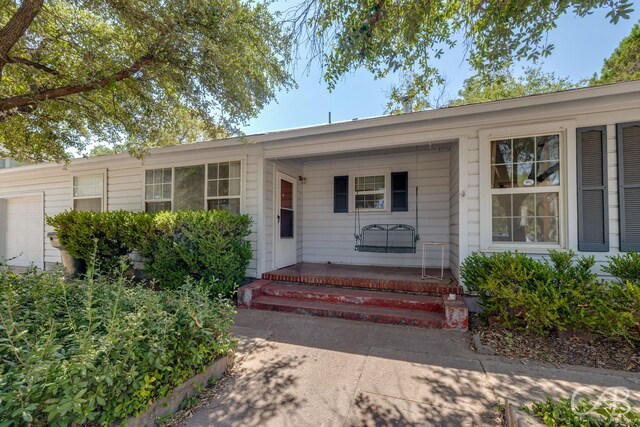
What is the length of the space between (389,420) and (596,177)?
3.77 metres

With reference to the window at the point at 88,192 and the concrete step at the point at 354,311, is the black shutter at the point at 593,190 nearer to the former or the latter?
the concrete step at the point at 354,311

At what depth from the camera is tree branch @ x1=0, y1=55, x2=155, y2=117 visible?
13.3ft

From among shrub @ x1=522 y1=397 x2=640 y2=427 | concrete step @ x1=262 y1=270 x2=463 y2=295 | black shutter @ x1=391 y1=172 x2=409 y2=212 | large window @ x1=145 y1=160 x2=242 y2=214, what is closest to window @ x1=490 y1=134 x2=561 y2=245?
concrete step @ x1=262 y1=270 x2=463 y2=295

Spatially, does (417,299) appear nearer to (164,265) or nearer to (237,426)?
(237,426)

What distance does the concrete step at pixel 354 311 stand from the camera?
352 centimetres

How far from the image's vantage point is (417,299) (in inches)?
153

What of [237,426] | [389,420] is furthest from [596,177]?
[237,426]

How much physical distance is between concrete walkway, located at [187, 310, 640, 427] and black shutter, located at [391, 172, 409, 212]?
2.93 metres

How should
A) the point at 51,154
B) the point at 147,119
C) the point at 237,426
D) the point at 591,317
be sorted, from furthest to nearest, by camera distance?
1. the point at 51,154
2. the point at 147,119
3. the point at 591,317
4. the point at 237,426

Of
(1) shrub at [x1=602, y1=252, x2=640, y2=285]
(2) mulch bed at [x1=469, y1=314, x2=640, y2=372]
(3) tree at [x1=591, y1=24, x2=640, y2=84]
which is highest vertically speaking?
(3) tree at [x1=591, y1=24, x2=640, y2=84]

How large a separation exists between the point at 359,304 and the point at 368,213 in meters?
2.40

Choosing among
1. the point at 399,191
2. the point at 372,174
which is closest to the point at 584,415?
the point at 399,191

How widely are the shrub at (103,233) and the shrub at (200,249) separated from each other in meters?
0.33

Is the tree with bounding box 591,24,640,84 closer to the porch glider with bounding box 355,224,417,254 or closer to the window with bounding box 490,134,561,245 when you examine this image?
the window with bounding box 490,134,561,245
